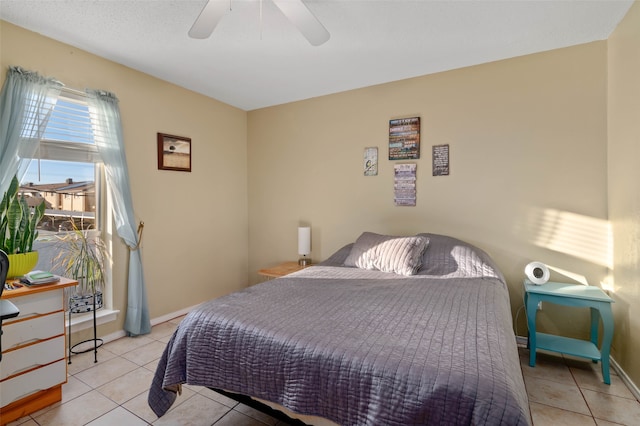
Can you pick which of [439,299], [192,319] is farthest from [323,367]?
[439,299]

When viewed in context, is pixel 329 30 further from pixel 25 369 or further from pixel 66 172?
pixel 25 369

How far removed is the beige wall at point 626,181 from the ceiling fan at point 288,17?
6.56 feet

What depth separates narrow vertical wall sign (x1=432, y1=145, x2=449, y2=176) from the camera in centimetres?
310

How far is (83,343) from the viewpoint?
2.73 m

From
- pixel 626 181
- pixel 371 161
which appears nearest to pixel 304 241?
pixel 371 161

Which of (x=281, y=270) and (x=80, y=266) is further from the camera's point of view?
(x=281, y=270)

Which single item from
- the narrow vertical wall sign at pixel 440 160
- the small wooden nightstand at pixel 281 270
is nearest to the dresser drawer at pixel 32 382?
the small wooden nightstand at pixel 281 270

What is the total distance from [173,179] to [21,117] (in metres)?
1.32

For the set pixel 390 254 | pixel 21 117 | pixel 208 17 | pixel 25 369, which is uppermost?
pixel 208 17

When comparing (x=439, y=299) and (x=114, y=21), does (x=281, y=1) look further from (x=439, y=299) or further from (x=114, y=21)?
(x=439, y=299)

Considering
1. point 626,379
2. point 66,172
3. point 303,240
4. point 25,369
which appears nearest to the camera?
point 25,369

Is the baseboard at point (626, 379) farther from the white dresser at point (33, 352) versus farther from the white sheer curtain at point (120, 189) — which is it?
the white sheer curtain at point (120, 189)

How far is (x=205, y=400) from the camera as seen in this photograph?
2.06 m

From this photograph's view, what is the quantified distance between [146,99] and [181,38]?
0.97 metres
